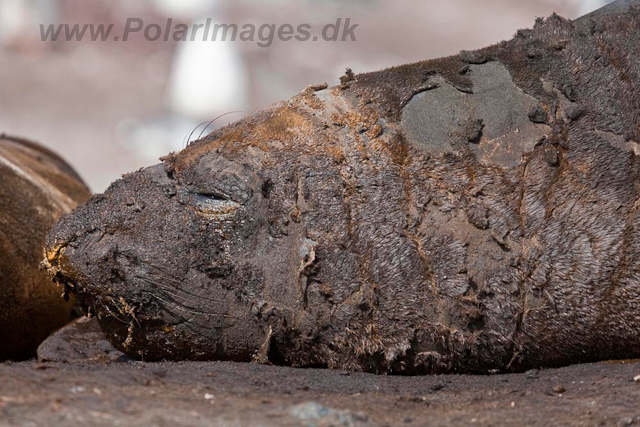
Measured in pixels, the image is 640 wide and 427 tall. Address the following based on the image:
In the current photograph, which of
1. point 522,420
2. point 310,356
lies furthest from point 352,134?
point 522,420

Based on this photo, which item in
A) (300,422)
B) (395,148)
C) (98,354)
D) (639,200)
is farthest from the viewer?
(98,354)

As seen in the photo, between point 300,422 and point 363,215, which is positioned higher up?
point 363,215

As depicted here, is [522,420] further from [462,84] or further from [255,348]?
[462,84]

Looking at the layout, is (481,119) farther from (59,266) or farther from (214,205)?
(59,266)

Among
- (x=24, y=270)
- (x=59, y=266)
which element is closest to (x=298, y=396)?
(x=59, y=266)

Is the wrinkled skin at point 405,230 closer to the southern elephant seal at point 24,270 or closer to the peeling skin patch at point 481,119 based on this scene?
the peeling skin patch at point 481,119

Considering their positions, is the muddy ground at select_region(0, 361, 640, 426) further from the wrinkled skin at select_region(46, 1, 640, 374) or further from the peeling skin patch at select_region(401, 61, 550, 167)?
the peeling skin patch at select_region(401, 61, 550, 167)
